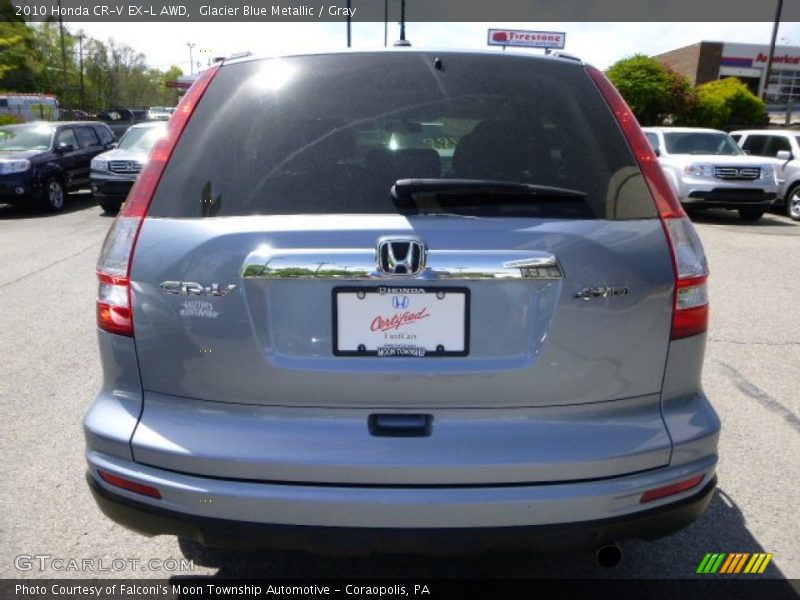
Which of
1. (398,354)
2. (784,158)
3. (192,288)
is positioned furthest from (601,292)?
(784,158)

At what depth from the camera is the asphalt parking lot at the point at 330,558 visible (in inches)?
104

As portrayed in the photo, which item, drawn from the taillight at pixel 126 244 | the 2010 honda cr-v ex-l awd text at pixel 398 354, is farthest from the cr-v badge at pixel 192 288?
the taillight at pixel 126 244

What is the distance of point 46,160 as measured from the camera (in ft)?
46.5

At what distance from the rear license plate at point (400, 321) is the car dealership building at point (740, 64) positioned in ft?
172

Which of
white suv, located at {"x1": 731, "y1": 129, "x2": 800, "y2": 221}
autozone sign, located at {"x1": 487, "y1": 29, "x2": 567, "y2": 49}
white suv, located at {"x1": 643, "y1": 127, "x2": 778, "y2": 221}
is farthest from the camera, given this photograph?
autozone sign, located at {"x1": 487, "y1": 29, "x2": 567, "y2": 49}

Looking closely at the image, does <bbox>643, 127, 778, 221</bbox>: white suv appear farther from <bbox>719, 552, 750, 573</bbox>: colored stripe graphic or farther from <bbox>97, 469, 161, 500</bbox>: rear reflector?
<bbox>97, 469, 161, 500</bbox>: rear reflector

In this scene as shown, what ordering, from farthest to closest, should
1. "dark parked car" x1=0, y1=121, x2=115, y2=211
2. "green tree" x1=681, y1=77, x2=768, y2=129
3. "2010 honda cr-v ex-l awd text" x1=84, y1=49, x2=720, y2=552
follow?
1. "green tree" x1=681, y1=77, x2=768, y2=129
2. "dark parked car" x1=0, y1=121, x2=115, y2=211
3. "2010 honda cr-v ex-l awd text" x1=84, y1=49, x2=720, y2=552

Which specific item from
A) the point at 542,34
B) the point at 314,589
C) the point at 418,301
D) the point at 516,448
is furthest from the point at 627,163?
the point at 542,34

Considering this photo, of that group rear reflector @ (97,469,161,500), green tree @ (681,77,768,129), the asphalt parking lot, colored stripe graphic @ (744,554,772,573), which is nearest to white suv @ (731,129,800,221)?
the asphalt parking lot

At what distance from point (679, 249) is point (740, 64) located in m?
56.7

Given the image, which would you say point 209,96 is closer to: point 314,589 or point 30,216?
point 314,589

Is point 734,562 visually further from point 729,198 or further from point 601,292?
point 729,198

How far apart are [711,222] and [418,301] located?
13.5m

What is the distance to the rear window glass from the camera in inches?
79.2
